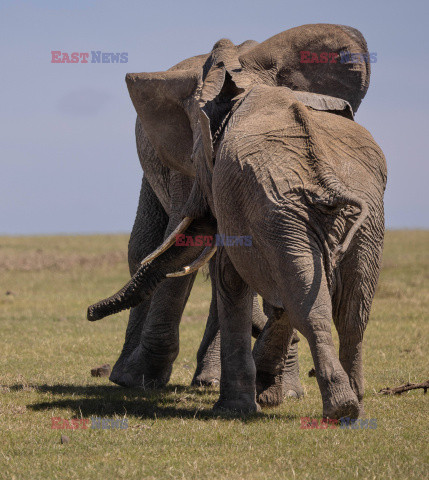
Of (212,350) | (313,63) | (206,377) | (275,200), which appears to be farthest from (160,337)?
(275,200)

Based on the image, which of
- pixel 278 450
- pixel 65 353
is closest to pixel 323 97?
pixel 278 450

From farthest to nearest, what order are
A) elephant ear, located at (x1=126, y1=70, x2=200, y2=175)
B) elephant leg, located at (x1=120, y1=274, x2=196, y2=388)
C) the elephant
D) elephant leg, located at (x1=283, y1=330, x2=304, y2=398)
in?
elephant leg, located at (x1=120, y1=274, x2=196, y2=388)
elephant leg, located at (x1=283, y1=330, x2=304, y2=398)
elephant ear, located at (x1=126, y1=70, x2=200, y2=175)
the elephant

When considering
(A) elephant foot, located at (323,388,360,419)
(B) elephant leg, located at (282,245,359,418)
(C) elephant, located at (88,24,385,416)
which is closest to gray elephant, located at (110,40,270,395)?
(C) elephant, located at (88,24,385,416)

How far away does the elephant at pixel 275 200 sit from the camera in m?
5.08

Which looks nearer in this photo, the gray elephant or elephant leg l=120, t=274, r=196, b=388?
the gray elephant

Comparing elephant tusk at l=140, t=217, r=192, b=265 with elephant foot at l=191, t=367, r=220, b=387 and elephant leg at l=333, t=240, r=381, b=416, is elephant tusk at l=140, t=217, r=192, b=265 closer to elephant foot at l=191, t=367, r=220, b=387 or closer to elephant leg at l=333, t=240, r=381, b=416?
elephant leg at l=333, t=240, r=381, b=416

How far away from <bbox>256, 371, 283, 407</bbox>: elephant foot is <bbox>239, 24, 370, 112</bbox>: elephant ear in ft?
7.58

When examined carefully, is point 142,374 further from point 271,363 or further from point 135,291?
point 271,363

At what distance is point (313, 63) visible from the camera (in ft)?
23.1

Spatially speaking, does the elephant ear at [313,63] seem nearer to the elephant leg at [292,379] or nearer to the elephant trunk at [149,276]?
the elephant trunk at [149,276]

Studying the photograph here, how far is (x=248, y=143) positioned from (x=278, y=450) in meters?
1.87

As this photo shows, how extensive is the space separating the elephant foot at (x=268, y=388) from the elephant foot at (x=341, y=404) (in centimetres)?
159

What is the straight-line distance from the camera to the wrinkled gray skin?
779 cm

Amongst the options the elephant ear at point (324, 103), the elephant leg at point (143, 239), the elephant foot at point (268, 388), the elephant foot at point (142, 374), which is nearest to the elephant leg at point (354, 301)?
the elephant foot at point (268, 388)
